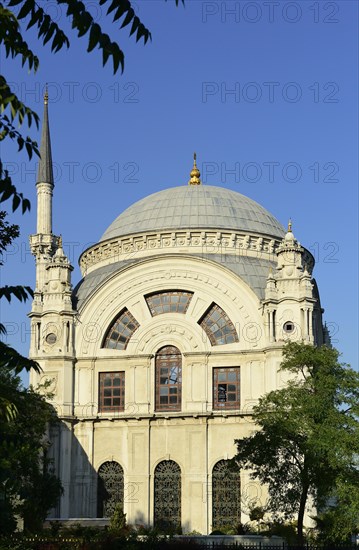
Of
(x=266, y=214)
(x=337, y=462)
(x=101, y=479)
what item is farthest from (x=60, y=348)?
(x=337, y=462)

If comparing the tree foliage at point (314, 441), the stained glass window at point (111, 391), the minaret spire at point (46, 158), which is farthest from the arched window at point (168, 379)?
the minaret spire at point (46, 158)

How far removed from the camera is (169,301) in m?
53.2

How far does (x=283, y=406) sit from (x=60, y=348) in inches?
721

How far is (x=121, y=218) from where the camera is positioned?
60281 millimetres

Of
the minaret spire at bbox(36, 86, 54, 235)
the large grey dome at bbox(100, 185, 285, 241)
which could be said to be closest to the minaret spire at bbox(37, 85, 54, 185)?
the minaret spire at bbox(36, 86, 54, 235)

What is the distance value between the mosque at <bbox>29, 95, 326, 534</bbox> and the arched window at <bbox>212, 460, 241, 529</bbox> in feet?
0.18

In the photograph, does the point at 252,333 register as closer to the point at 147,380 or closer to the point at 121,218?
the point at 147,380

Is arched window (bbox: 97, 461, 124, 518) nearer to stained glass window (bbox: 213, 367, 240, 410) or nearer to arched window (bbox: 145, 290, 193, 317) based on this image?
stained glass window (bbox: 213, 367, 240, 410)

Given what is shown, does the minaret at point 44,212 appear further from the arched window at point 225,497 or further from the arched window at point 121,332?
the arched window at point 225,497

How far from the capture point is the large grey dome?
56656mm

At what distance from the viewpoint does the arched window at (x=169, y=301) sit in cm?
5294

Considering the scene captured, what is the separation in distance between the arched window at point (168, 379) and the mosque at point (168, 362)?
2.2 inches

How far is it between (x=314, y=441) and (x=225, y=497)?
1562 cm

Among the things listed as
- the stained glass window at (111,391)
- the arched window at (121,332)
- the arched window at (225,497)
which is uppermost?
the arched window at (121,332)
